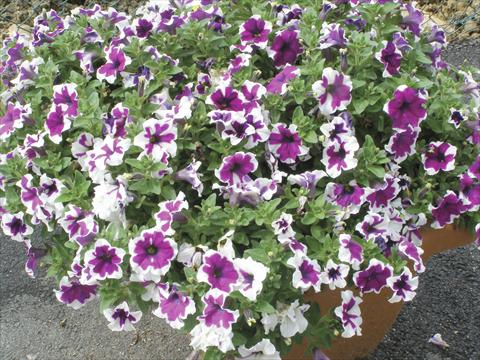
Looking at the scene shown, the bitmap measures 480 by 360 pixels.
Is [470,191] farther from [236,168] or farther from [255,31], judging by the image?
[255,31]

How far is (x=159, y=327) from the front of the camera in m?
3.11

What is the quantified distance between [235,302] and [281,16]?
1.09m

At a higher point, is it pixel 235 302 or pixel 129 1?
pixel 235 302

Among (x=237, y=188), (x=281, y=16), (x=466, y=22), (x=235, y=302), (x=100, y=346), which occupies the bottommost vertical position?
(x=100, y=346)

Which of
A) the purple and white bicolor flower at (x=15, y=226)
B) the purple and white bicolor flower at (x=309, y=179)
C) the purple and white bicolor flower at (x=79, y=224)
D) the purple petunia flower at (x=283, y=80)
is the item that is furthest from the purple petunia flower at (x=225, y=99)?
the purple and white bicolor flower at (x=15, y=226)

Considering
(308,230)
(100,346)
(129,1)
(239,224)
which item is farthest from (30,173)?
(129,1)

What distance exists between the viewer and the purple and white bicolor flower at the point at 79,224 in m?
1.92

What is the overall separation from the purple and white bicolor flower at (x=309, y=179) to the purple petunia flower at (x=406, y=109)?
283 mm

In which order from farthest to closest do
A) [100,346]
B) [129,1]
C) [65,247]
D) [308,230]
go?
[129,1] < [100,346] < [65,247] < [308,230]

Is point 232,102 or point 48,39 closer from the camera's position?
point 232,102

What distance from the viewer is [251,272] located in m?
1.78

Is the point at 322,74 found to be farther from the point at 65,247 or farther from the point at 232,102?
the point at 65,247

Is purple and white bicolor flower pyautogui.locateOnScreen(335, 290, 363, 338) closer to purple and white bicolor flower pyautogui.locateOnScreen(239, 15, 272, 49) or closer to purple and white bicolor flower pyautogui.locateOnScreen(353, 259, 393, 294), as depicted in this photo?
purple and white bicolor flower pyautogui.locateOnScreen(353, 259, 393, 294)

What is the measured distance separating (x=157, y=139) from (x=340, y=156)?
0.53 meters
